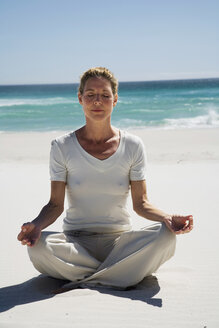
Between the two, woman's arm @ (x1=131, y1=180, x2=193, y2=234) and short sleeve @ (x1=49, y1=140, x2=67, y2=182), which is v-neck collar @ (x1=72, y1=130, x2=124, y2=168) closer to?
short sleeve @ (x1=49, y1=140, x2=67, y2=182)

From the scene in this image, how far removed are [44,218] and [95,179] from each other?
473mm

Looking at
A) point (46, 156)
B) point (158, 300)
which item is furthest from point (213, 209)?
point (46, 156)

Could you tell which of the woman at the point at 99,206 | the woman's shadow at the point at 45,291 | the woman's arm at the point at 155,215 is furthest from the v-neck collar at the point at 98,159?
the woman's shadow at the point at 45,291

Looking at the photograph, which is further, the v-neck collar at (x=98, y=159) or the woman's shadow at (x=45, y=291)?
the v-neck collar at (x=98, y=159)

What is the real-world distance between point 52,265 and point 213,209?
9.87ft

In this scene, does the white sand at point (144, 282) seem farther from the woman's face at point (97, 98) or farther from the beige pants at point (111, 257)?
the woman's face at point (97, 98)

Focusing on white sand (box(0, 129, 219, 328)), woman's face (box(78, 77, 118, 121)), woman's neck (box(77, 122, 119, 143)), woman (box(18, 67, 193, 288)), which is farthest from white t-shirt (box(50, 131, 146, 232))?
white sand (box(0, 129, 219, 328))

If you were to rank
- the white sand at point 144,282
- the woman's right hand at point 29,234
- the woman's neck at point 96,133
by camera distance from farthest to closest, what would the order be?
1. the woman's neck at point 96,133
2. the woman's right hand at point 29,234
3. the white sand at point 144,282

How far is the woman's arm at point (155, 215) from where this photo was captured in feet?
Answer: 9.14

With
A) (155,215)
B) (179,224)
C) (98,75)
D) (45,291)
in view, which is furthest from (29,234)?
(98,75)

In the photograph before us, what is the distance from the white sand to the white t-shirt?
0.54m

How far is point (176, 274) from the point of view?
340 cm

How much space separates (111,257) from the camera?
2973mm

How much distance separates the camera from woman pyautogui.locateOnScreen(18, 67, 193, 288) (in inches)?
113
